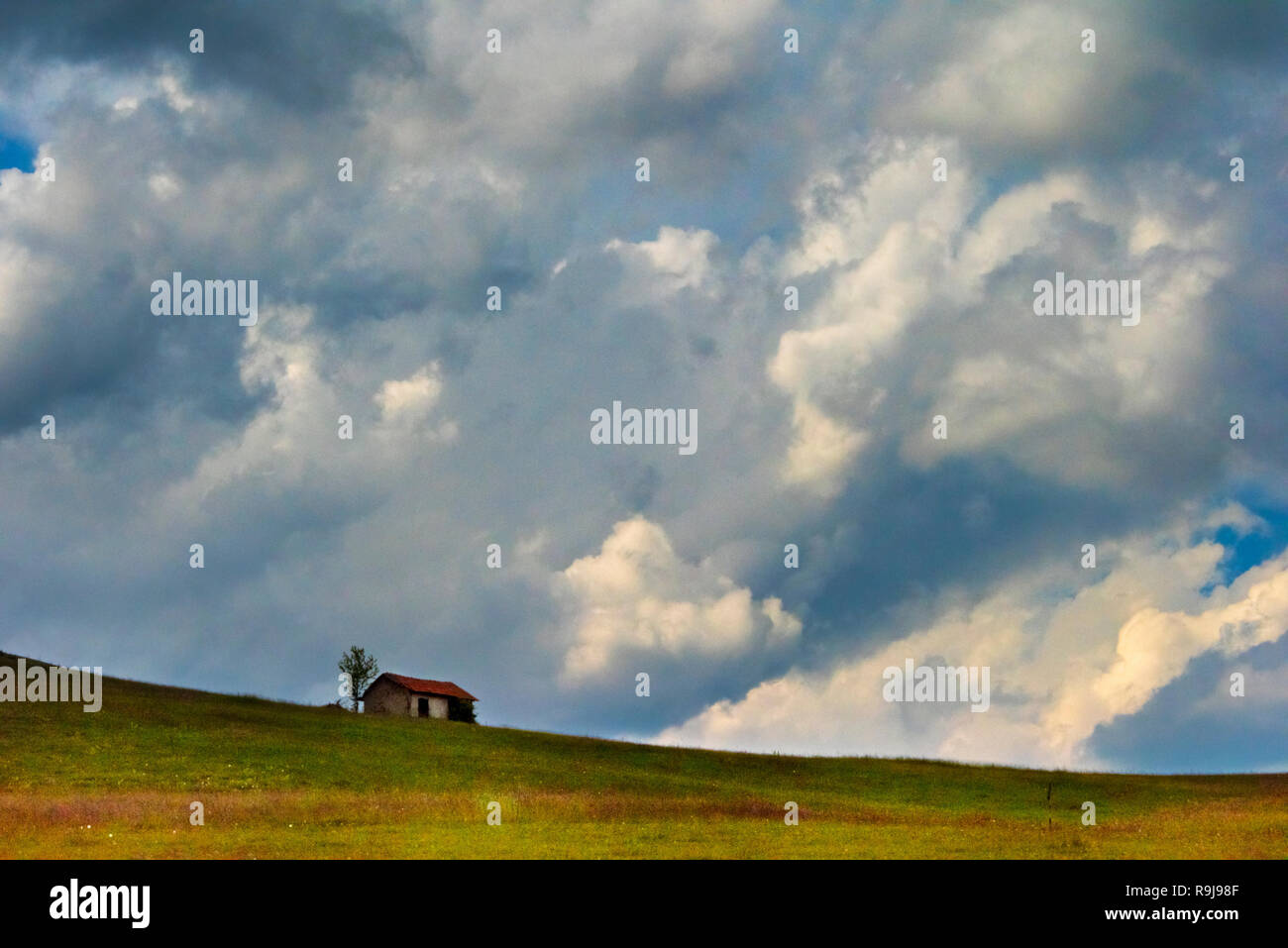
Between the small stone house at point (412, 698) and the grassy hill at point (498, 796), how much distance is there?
16.6 metres

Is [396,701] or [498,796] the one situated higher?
[396,701]

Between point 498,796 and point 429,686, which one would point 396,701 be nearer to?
point 429,686

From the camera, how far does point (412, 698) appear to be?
109 meters

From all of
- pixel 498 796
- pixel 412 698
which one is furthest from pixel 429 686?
pixel 498 796

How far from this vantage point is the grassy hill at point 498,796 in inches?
1387

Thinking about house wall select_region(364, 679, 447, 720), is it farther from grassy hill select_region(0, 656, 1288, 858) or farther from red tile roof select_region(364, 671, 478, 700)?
grassy hill select_region(0, 656, 1288, 858)

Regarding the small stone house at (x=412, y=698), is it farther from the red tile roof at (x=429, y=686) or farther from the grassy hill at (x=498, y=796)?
the grassy hill at (x=498, y=796)

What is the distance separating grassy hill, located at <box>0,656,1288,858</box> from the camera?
3522cm

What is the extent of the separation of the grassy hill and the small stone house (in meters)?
16.6

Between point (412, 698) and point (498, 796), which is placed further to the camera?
point (412, 698)

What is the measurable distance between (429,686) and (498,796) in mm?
63750
